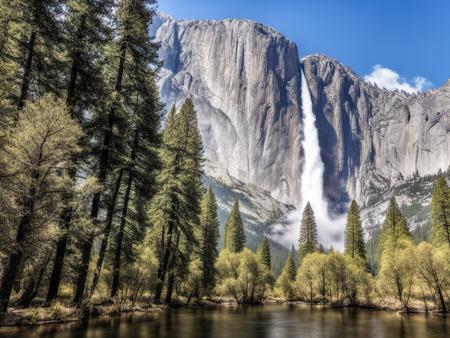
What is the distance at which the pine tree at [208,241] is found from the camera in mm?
48469

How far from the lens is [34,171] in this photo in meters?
12.8

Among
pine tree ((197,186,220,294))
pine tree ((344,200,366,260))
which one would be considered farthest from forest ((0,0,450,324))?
pine tree ((344,200,366,260))

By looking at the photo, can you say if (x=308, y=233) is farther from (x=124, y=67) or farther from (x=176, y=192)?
(x=124, y=67)

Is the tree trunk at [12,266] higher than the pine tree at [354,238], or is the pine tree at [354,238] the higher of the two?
the pine tree at [354,238]

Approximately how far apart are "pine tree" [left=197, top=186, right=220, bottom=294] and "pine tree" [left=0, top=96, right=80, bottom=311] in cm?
3317

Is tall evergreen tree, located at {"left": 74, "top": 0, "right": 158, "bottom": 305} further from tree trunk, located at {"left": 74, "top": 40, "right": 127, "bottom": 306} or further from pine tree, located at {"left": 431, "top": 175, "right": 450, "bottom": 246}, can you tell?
pine tree, located at {"left": 431, "top": 175, "right": 450, "bottom": 246}

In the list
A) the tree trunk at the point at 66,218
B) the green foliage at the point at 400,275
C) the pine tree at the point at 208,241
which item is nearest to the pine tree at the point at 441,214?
the green foliage at the point at 400,275

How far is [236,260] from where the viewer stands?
55.7m

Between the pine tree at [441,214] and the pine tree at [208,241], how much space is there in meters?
33.0

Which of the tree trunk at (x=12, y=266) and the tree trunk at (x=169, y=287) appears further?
the tree trunk at (x=169, y=287)

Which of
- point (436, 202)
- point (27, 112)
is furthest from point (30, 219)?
point (436, 202)

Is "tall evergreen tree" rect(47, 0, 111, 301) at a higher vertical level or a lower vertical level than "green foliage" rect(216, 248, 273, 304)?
higher

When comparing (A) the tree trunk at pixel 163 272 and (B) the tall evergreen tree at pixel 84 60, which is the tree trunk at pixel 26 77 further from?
(A) the tree trunk at pixel 163 272

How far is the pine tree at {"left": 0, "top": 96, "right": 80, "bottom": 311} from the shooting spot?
40.0 ft
